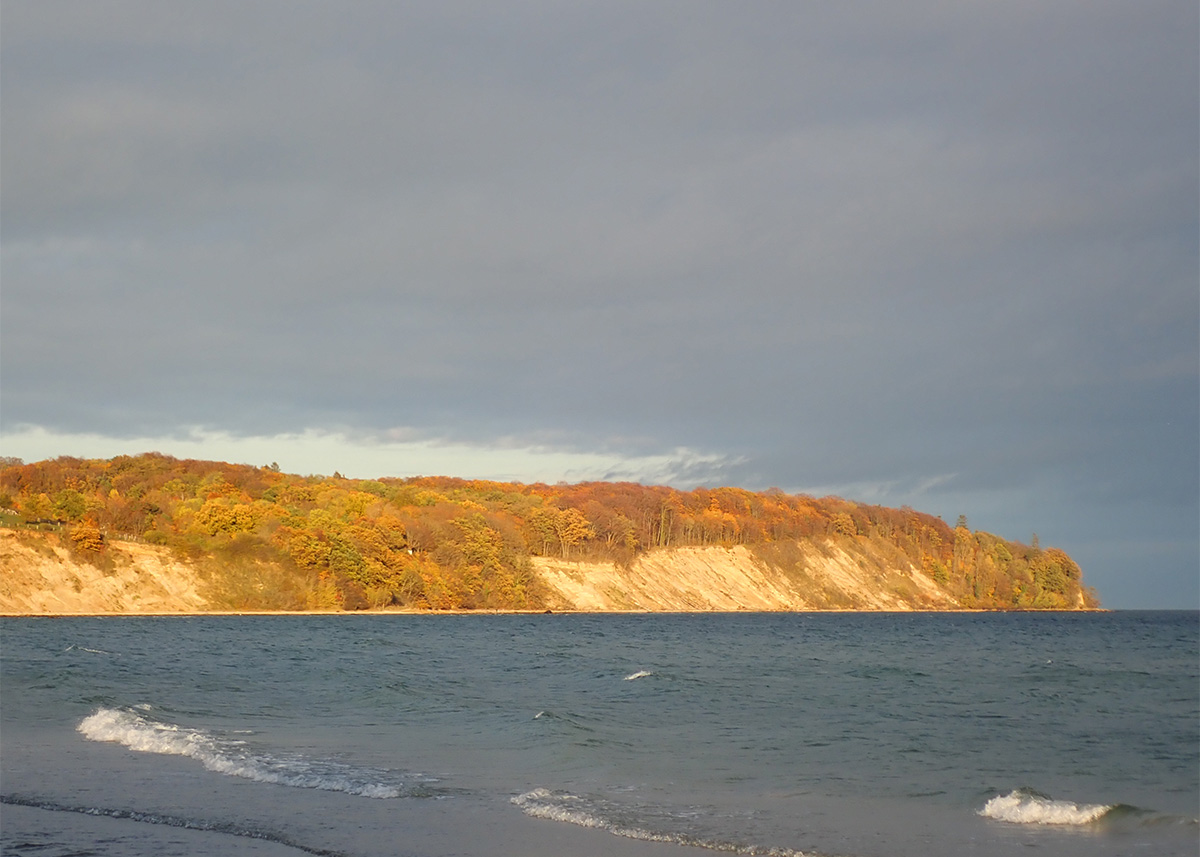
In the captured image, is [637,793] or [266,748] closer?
[637,793]

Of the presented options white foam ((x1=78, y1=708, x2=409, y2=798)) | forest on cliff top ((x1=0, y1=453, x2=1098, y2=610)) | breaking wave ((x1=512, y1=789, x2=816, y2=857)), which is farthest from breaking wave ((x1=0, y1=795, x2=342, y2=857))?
forest on cliff top ((x1=0, y1=453, x2=1098, y2=610))

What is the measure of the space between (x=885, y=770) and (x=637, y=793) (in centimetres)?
622

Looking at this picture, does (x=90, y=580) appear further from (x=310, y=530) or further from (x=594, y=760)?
(x=594, y=760)

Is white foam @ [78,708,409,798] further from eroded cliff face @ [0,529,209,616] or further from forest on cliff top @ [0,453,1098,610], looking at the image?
forest on cliff top @ [0,453,1098,610]

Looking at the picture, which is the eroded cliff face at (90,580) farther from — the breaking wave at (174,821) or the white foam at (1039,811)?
the white foam at (1039,811)

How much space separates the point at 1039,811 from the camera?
65.9ft

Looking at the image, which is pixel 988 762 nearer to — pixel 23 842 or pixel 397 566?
pixel 23 842

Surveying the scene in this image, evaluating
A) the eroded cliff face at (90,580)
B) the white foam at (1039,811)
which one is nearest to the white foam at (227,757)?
the white foam at (1039,811)

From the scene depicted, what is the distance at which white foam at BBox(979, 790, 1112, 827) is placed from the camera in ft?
64.5

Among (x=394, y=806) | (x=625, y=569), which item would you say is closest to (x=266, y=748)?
(x=394, y=806)

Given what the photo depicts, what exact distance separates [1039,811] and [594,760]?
10.1 meters

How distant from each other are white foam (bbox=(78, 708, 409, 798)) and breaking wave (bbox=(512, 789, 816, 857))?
2.83 meters

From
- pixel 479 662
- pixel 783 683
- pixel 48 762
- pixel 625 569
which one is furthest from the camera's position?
pixel 625 569

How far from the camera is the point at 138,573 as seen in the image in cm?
13038
